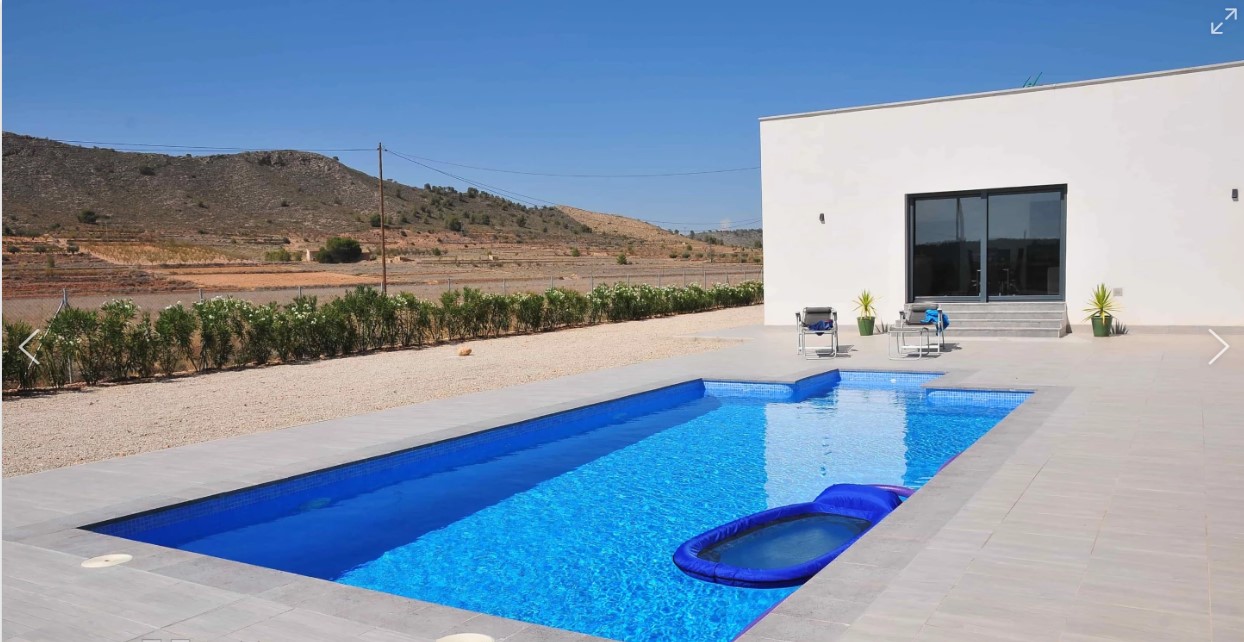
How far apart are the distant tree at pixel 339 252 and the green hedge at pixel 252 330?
29130 mm

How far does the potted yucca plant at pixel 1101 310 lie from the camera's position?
13766mm

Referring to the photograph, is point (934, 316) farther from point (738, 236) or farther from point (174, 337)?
point (738, 236)

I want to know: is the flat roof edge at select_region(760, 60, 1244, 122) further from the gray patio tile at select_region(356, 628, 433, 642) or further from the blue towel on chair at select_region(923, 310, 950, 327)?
the gray patio tile at select_region(356, 628, 433, 642)

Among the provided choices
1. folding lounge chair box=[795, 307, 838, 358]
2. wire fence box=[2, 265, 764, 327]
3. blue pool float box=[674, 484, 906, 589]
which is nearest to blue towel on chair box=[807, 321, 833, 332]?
folding lounge chair box=[795, 307, 838, 358]

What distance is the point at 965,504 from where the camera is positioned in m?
4.85

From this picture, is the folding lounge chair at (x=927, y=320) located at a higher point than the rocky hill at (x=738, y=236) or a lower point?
lower

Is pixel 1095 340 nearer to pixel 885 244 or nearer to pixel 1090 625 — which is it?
pixel 885 244

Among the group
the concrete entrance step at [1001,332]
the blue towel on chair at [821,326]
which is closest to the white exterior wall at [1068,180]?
the concrete entrance step at [1001,332]

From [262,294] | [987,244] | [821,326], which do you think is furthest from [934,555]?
[262,294]

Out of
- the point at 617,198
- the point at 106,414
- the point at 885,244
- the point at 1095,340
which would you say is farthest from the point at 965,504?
the point at 617,198

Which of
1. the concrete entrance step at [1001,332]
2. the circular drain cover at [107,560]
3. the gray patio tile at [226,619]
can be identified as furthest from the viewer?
the concrete entrance step at [1001,332]

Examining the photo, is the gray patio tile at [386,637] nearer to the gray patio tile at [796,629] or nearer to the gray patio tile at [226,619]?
the gray patio tile at [226,619]

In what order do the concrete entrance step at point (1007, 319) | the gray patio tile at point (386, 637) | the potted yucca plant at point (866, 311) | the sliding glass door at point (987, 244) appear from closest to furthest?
the gray patio tile at point (386, 637) → the concrete entrance step at point (1007, 319) → the sliding glass door at point (987, 244) → the potted yucca plant at point (866, 311)

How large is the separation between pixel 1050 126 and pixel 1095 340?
12.8ft
